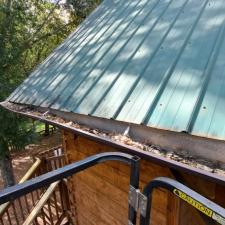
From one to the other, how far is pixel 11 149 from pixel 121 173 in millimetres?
8028

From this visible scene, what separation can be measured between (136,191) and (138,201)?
0.07m

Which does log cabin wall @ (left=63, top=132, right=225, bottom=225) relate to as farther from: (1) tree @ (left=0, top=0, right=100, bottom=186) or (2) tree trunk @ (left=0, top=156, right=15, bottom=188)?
(2) tree trunk @ (left=0, top=156, right=15, bottom=188)

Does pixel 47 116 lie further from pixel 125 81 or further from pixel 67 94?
pixel 125 81

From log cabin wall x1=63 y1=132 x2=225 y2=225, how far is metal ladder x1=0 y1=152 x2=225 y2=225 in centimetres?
88

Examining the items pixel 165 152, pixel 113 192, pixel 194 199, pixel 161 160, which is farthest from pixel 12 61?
pixel 194 199

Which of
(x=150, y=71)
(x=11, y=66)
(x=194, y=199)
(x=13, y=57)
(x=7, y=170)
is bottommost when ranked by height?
(x=7, y=170)

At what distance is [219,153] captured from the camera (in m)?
2.10

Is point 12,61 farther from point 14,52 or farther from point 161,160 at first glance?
point 161,160

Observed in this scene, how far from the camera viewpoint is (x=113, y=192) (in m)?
3.84

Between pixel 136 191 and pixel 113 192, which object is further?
pixel 113 192

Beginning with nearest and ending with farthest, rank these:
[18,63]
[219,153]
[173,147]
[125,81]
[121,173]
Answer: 1. [219,153]
2. [173,147]
3. [125,81]
4. [121,173]
5. [18,63]

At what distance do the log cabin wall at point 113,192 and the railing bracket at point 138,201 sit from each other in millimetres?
860

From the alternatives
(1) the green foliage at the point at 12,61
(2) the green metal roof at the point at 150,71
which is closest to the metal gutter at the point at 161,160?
(2) the green metal roof at the point at 150,71

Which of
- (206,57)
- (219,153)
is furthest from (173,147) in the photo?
(206,57)
